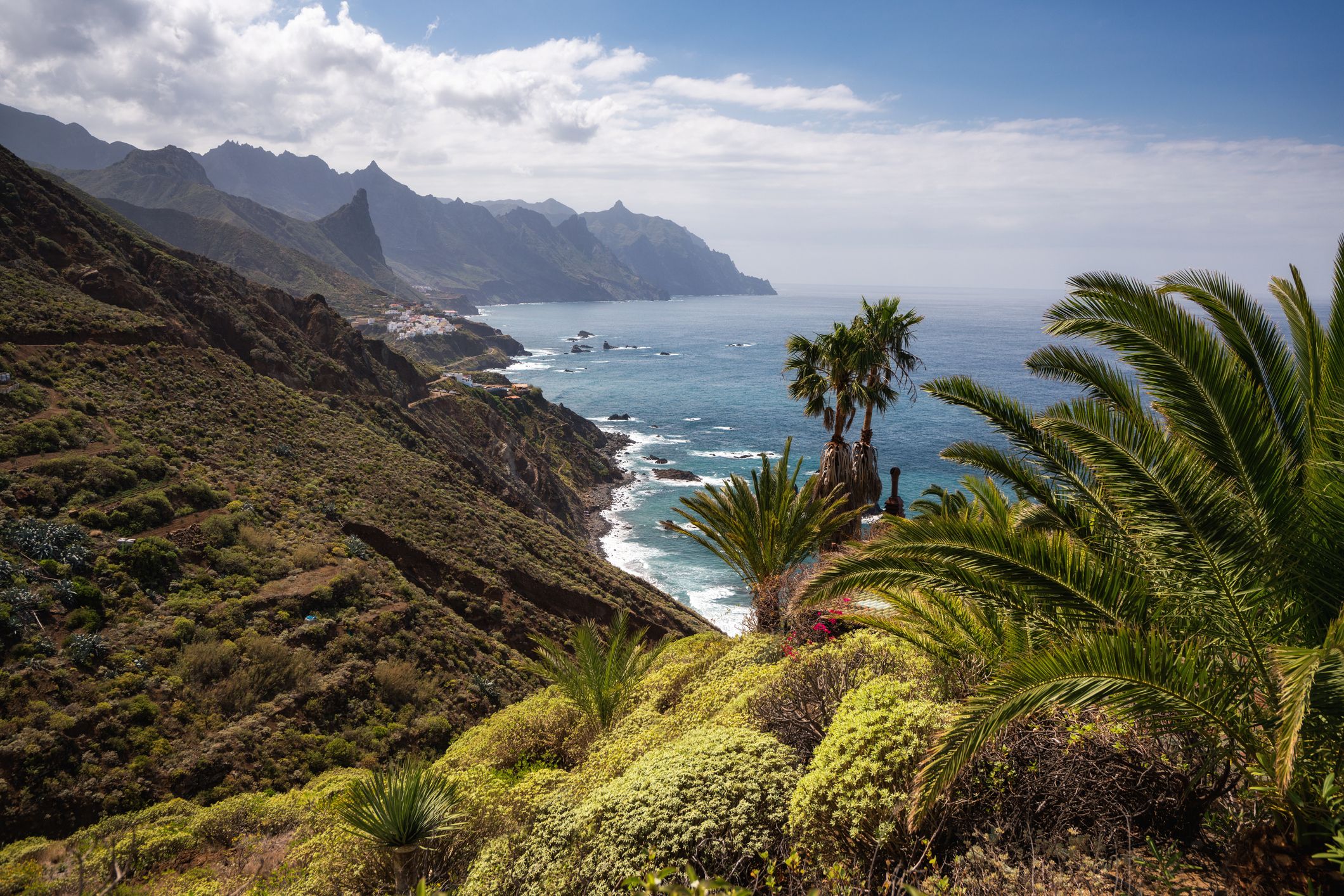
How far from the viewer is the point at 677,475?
62.4 meters

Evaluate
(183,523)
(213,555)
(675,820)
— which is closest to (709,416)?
(183,523)

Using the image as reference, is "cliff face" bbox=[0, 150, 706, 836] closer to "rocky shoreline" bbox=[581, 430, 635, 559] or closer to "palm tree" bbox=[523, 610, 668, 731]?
"palm tree" bbox=[523, 610, 668, 731]

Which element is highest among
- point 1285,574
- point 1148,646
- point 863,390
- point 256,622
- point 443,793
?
point 863,390

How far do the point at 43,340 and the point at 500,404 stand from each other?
40884mm

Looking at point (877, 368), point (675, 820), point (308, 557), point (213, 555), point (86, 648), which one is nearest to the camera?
point (675, 820)

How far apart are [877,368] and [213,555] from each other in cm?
1949

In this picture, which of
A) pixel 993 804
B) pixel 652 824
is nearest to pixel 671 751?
pixel 652 824

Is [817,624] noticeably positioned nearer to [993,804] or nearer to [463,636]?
[993,804]

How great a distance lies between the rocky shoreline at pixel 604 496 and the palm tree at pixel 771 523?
3285 centimetres

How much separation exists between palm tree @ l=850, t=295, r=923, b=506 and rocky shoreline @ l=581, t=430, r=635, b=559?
111ft

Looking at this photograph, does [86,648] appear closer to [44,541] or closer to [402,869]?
[44,541]

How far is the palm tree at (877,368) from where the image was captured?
45.8ft

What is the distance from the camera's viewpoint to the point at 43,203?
3262 cm

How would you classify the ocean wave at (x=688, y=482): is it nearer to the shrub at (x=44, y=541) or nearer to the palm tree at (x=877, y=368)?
the palm tree at (x=877, y=368)
